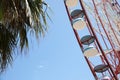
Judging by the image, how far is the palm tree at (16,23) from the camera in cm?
605

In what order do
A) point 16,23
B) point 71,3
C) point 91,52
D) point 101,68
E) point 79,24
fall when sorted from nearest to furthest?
point 16,23, point 91,52, point 79,24, point 101,68, point 71,3

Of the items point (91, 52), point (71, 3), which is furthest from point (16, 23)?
point (71, 3)

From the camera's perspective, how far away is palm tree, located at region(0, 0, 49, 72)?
6.05 meters

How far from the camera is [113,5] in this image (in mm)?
18859

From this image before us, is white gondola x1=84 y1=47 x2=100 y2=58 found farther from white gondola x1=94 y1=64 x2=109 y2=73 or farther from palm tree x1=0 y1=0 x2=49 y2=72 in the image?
palm tree x1=0 y1=0 x2=49 y2=72

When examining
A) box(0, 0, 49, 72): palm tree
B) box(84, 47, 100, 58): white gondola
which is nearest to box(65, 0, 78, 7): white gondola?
box(84, 47, 100, 58): white gondola

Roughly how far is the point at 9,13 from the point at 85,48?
8.48m

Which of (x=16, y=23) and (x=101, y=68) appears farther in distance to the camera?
(x=101, y=68)

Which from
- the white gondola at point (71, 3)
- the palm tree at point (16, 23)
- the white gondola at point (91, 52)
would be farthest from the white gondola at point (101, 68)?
the palm tree at point (16, 23)

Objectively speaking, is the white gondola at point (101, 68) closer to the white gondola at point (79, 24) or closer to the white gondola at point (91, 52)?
the white gondola at point (91, 52)

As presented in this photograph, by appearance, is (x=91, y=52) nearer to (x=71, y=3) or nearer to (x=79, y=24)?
(x=79, y=24)

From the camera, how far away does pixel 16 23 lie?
6.26 meters

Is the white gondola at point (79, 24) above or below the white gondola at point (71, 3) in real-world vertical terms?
below

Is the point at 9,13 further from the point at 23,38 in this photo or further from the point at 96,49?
the point at 96,49
